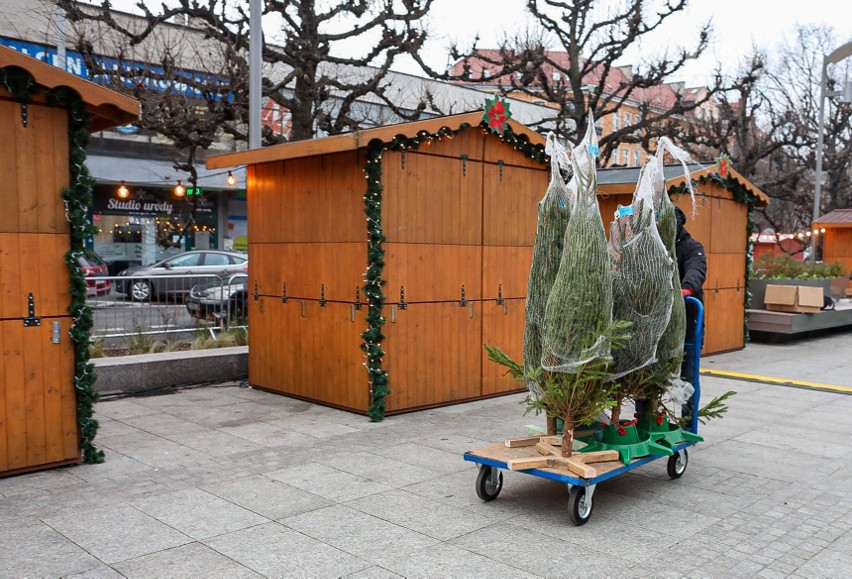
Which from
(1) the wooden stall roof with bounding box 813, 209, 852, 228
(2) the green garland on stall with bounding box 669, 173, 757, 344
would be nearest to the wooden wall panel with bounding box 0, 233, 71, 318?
(2) the green garland on stall with bounding box 669, 173, 757, 344

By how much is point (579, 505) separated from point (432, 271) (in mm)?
4264

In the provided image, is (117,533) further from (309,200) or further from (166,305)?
(166,305)

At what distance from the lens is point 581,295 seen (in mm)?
5281

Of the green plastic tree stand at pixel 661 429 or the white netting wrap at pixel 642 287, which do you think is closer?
the white netting wrap at pixel 642 287

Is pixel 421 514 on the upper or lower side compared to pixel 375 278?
lower

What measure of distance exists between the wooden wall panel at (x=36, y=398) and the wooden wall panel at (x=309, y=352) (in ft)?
10.2

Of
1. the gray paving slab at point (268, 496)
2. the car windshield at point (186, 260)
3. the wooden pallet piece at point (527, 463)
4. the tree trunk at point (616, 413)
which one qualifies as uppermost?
the car windshield at point (186, 260)

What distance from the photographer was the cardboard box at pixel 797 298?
15.7 meters

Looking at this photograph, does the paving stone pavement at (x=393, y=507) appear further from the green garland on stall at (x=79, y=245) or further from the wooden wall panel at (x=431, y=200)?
the wooden wall panel at (x=431, y=200)

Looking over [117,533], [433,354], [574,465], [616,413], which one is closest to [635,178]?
[433,354]

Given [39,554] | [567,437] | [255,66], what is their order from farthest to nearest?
1. [255,66]
2. [567,437]
3. [39,554]

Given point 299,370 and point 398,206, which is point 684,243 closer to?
point 398,206

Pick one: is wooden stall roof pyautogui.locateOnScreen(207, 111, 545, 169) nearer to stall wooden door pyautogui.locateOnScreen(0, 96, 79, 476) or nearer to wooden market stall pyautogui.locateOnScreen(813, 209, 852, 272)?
stall wooden door pyautogui.locateOnScreen(0, 96, 79, 476)

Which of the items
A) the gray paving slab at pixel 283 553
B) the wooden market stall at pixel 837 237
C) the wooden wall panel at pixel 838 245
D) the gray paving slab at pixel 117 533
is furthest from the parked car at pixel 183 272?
the wooden wall panel at pixel 838 245
